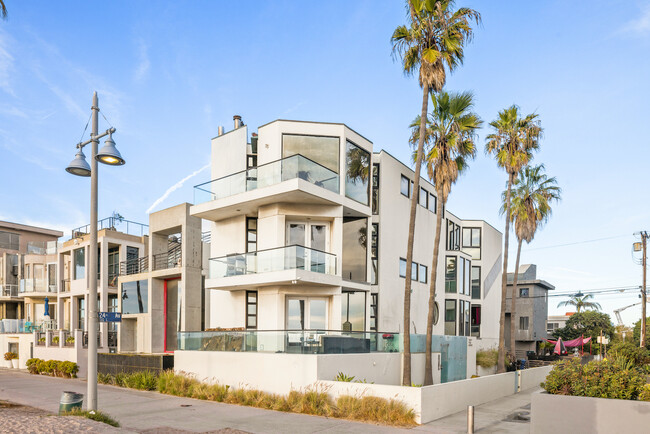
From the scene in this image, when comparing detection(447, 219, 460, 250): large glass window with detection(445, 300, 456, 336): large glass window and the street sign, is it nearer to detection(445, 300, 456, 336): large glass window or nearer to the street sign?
detection(445, 300, 456, 336): large glass window

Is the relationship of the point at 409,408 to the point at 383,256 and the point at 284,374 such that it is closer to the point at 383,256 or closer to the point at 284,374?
the point at 284,374

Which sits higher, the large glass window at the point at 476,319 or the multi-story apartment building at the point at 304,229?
the multi-story apartment building at the point at 304,229

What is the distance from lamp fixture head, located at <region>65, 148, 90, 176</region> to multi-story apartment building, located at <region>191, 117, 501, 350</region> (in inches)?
298

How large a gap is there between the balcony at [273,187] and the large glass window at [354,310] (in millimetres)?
4201

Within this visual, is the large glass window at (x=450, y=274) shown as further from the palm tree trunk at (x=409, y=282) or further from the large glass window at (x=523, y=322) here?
the large glass window at (x=523, y=322)

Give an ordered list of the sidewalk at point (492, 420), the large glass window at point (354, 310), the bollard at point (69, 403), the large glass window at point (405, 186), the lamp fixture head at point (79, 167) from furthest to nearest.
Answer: the large glass window at point (405, 186) < the large glass window at point (354, 310) < the sidewalk at point (492, 420) < the lamp fixture head at point (79, 167) < the bollard at point (69, 403)

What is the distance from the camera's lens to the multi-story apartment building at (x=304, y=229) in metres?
18.6

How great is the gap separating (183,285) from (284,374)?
9058mm

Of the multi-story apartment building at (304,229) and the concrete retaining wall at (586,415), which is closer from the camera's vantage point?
the concrete retaining wall at (586,415)

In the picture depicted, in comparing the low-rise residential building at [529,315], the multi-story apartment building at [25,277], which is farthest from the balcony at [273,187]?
→ the low-rise residential building at [529,315]

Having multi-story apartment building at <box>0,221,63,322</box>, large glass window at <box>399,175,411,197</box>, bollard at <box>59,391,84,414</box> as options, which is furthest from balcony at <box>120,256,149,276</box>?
bollard at <box>59,391,84,414</box>

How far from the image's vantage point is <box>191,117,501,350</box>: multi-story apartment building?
61.0ft

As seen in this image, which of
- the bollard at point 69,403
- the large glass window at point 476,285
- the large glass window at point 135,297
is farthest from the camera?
the large glass window at point 476,285

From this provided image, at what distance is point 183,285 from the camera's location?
23156mm
